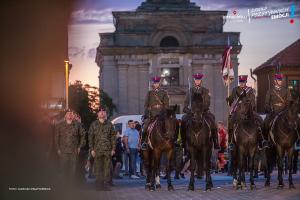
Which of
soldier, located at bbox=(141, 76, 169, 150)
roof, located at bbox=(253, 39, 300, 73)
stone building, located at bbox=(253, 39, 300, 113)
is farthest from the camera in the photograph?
roof, located at bbox=(253, 39, 300, 73)

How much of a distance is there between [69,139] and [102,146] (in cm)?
103

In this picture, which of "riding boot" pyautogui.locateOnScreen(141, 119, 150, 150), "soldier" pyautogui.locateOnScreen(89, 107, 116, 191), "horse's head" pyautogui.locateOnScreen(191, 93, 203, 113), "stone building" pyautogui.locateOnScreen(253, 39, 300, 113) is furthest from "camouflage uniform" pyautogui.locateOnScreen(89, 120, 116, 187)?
"stone building" pyautogui.locateOnScreen(253, 39, 300, 113)

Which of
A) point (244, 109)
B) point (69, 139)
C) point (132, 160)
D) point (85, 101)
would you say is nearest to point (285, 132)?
point (244, 109)

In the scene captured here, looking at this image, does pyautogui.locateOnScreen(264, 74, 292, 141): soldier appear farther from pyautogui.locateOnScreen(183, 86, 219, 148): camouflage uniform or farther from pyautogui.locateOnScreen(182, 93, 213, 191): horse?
pyautogui.locateOnScreen(182, 93, 213, 191): horse

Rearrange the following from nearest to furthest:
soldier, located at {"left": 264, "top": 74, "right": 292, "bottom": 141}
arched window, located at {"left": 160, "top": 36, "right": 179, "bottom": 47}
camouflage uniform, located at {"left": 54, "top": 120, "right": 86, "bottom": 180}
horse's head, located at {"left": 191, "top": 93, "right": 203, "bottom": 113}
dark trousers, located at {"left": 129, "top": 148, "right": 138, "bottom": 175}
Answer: camouflage uniform, located at {"left": 54, "top": 120, "right": 86, "bottom": 180} < horse's head, located at {"left": 191, "top": 93, "right": 203, "bottom": 113} < soldier, located at {"left": 264, "top": 74, "right": 292, "bottom": 141} < dark trousers, located at {"left": 129, "top": 148, "right": 138, "bottom": 175} < arched window, located at {"left": 160, "top": 36, "right": 179, "bottom": 47}

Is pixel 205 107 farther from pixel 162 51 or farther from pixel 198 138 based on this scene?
pixel 162 51

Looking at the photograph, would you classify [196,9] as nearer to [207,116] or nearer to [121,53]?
[121,53]

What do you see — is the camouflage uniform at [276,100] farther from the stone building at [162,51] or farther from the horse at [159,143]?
the stone building at [162,51]

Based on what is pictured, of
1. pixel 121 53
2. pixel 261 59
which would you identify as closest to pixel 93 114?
pixel 261 59

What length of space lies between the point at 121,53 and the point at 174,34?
5.76m

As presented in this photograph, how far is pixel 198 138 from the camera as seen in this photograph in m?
15.9

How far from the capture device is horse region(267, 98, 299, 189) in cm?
1569

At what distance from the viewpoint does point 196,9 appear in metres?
75.1

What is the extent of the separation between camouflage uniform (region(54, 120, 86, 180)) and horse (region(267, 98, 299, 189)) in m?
4.05
